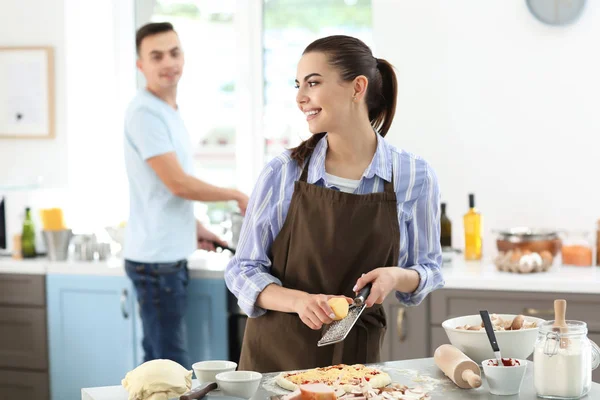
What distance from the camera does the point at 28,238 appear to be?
4250mm

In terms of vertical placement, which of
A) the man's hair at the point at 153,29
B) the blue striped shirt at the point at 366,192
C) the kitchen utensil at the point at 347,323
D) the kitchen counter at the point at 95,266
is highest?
the man's hair at the point at 153,29

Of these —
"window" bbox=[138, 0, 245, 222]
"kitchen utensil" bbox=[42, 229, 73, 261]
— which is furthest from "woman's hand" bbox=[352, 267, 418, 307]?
"window" bbox=[138, 0, 245, 222]

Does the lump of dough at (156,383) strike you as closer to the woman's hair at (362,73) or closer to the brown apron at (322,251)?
the brown apron at (322,251)

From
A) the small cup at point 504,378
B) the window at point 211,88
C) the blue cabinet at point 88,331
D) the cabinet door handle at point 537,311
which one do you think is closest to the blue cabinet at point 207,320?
the blue cabinet at point 88,331

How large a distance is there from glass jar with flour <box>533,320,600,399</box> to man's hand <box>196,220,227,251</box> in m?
2.28

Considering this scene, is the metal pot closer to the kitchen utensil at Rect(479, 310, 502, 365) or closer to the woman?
the woman

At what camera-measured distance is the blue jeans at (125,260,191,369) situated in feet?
11.7

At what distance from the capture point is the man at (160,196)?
3482mm

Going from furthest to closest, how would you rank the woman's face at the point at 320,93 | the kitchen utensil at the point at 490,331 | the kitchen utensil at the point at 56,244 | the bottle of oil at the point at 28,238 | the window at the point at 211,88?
1. the window at the point at 211,88
2. the bottle of oil at the point at 28,238
3. the kitchen utensil at the point at 56,244
4. the woman's face at the point at 320,93
5. the kitchen utensil at the point at 490,331

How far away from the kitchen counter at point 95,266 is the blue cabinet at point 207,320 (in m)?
0.05

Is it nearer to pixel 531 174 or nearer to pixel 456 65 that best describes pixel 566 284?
pixel 531 174

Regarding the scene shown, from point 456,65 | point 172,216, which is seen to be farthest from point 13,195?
point 456,65

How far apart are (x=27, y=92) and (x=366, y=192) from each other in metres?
2.83

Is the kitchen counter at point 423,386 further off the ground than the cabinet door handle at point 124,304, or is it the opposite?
the kitchen counter at point 423,386
